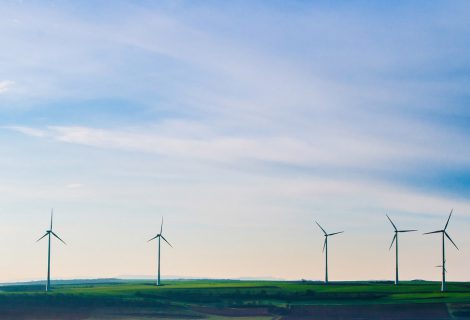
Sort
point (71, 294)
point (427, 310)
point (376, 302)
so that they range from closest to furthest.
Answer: point (427, 310), point (376, 302), point (71, 294)

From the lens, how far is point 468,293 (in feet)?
598

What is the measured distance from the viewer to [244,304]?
166500 millimetres

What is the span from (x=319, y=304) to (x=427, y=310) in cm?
2159

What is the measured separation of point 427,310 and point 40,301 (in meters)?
75.3

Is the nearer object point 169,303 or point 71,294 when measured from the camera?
point 169,303

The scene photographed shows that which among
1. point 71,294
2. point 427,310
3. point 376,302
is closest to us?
point 427,310

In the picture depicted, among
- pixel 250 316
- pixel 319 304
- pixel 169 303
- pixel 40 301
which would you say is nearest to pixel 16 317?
pixel 40 301

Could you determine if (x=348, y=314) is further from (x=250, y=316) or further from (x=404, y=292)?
(x=404, y=292)

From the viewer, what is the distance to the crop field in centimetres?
15188

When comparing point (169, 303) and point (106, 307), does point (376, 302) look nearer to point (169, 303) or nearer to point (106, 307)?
point (169, 303)

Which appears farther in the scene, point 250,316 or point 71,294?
point 71,294

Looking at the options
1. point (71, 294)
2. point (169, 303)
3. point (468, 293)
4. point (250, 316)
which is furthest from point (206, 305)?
point (468, 293)

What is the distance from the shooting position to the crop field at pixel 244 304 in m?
152

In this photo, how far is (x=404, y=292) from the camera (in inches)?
7328
